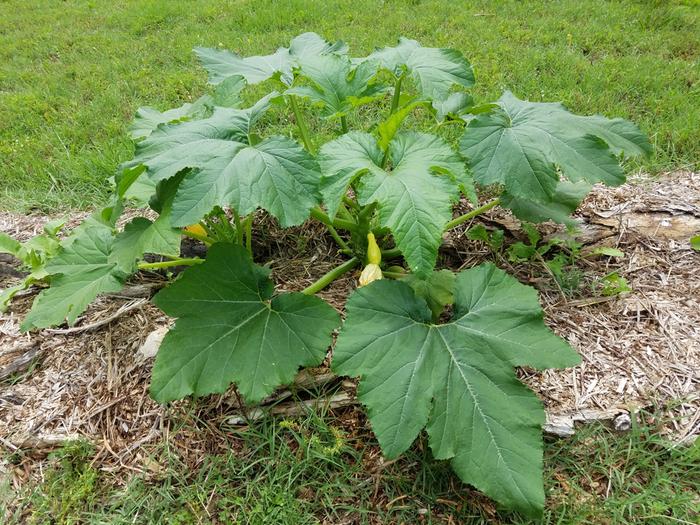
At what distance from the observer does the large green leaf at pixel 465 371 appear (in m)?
1.62

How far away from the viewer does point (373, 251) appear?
2.34 m

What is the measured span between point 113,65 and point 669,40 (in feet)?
19.3

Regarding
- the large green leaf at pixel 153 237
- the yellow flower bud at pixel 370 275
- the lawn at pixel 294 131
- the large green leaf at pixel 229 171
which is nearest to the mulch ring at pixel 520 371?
the lawn at pixel 294 131

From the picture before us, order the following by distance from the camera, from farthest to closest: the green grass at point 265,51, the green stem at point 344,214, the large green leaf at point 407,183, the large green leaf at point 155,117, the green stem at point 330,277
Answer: the green grass at point 265,51
the green stem at point 344,214
the large green leaf at point 155,117
the green stem at point 330,277
the large green leaf at point 407,183

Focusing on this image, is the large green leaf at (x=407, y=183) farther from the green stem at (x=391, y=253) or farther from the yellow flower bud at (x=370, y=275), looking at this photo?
the green stem at (x=391, y=253)

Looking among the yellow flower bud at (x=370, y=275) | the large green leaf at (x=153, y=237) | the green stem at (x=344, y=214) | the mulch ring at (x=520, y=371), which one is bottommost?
the mulch ring at (x=520, y=371)

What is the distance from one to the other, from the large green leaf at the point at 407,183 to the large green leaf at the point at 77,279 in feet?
3.07

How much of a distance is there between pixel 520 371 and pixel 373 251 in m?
0.81

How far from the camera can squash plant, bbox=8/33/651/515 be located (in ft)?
5.44

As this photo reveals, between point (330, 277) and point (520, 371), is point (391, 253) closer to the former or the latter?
point (330, 277)

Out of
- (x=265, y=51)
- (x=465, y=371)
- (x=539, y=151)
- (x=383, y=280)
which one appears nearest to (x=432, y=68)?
(x=539, y=151)

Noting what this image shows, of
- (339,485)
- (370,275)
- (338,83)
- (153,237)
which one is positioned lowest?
(339,485)

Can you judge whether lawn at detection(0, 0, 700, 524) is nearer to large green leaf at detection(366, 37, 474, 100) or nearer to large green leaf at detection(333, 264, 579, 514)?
large green leaf at detection(333, 264, 579, 514)

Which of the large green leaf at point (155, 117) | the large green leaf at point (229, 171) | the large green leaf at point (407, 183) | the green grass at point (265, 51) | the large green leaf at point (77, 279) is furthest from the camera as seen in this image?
the green grass at point (265, 51)
